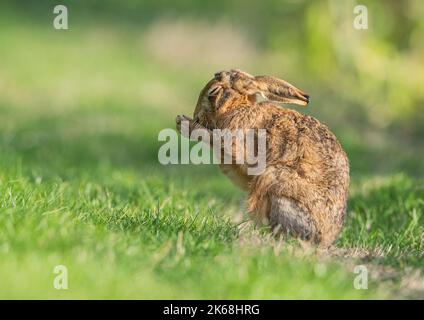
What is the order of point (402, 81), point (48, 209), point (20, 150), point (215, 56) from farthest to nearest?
point (215, 56)
point (402, 81)
point (20, 150)
point (48, 209)

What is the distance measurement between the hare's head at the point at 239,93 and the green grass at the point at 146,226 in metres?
0.84

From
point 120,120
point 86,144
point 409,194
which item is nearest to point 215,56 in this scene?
point 120,120

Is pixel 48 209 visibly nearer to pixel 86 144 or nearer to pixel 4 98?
pixel 86 144

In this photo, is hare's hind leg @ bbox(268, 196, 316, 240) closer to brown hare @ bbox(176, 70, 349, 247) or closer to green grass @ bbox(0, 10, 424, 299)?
brown hare @ bbox(176, 70, 349, 247)

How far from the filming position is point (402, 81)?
14.1 meters

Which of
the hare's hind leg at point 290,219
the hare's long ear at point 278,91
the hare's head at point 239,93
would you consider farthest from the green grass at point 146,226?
the hare's long ear at point 278,91

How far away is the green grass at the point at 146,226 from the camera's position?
5164 mm

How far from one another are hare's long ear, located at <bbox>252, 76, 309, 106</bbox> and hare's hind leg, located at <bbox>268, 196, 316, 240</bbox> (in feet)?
2.87

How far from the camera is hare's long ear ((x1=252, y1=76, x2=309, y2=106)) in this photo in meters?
6.77

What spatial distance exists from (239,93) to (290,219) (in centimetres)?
123

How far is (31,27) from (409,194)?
633 inches

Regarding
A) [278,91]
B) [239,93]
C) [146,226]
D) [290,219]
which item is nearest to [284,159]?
[290,219]

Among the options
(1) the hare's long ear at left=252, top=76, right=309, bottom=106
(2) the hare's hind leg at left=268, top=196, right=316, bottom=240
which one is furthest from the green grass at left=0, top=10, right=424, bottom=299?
(1) the hare's long ear at left=252, top=76, right=309, bottom=106

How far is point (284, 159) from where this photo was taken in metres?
6.55
